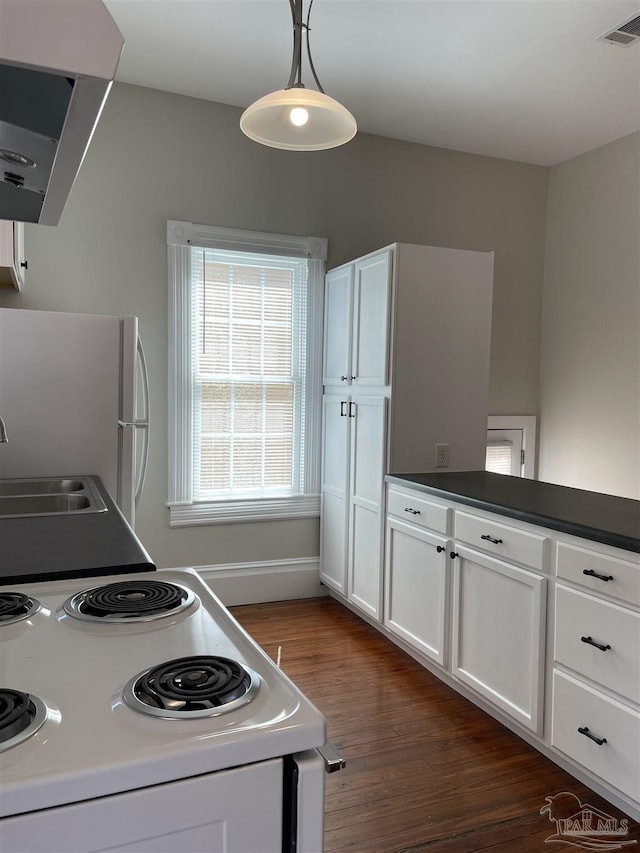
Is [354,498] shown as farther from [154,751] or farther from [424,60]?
[154,751]

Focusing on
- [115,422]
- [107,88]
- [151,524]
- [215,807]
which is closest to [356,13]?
[115,422]

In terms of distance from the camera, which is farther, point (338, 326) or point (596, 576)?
point (338, 326)

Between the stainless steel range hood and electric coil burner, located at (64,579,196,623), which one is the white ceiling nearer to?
the stainless steel range hood

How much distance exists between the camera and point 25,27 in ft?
2.80

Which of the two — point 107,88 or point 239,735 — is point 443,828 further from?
point 107,88

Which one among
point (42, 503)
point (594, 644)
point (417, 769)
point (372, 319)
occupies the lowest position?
point (417, 769)

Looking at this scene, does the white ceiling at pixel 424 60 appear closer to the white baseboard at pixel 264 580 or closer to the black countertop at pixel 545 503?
the black countertop at pixel 545 503

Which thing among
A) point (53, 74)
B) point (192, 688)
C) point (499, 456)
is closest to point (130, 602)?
point (192, 688)

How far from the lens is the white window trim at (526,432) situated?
439 centimetres

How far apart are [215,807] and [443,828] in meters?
1.50

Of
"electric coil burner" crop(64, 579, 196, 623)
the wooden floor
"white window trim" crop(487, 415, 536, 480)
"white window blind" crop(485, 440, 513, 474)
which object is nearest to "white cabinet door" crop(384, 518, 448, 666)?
the wooden floor

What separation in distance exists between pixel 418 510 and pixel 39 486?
1611mm

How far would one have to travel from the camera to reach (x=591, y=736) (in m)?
1.96

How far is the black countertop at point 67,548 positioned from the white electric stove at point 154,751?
1.01ft
